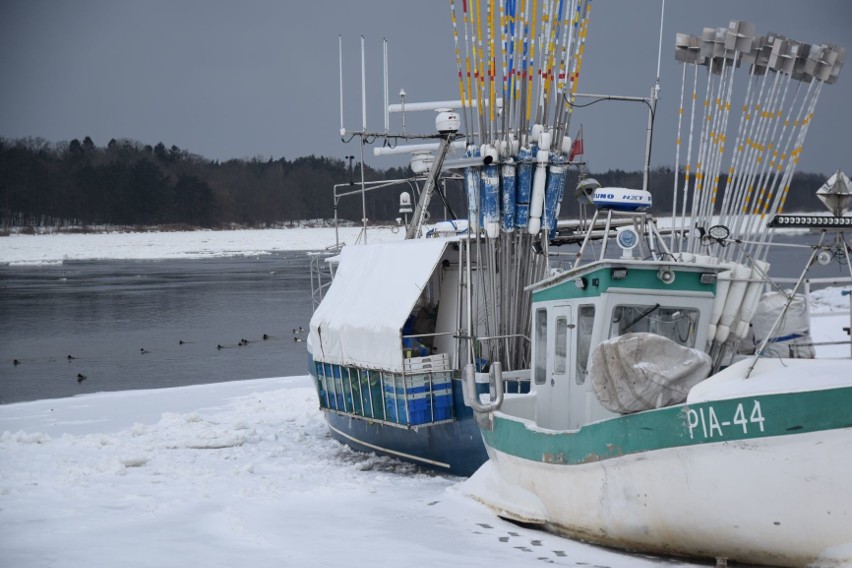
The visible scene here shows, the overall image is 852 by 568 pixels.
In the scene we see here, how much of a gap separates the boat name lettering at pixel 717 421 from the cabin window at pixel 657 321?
1571 millimetres

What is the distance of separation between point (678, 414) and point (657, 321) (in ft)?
5.30

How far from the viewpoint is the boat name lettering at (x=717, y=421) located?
7.23 meters

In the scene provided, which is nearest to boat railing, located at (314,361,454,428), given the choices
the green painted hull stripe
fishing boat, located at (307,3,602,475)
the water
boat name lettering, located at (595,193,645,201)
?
fishing boat, located at (307,3,602,475)

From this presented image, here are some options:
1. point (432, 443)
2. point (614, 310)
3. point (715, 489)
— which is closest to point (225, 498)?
point (432, 443)

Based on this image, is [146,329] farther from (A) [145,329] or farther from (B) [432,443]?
(B) [432,443]

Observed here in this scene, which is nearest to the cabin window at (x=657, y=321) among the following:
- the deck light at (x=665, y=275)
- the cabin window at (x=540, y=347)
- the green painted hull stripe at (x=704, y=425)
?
the deck light at (x=665, y=275)

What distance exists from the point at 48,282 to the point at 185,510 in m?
46.0

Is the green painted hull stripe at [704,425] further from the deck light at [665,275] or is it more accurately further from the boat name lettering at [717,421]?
the deck light at [665,275]

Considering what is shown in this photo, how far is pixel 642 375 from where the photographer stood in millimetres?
8109

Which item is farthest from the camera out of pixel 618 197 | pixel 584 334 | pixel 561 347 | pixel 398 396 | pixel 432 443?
pixel 432 443

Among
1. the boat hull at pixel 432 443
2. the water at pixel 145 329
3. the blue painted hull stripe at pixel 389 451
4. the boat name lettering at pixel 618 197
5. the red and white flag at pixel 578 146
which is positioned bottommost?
the water at pixel 145 329

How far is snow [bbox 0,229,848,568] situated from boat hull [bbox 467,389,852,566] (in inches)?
12.6

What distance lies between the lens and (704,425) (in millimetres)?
7484

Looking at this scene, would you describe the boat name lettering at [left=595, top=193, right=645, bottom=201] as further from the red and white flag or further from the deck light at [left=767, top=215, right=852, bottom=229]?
the red and white flag
